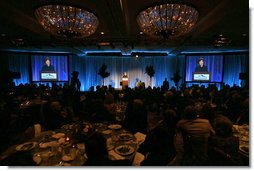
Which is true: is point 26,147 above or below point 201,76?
below

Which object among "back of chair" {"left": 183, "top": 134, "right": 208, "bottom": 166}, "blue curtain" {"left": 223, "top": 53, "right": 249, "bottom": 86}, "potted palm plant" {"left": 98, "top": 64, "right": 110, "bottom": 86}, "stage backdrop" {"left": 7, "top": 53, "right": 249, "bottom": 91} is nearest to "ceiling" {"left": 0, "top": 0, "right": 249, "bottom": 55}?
"back of chair" {"left": 183, "top": 134, "right": 208, "bottom": 166}

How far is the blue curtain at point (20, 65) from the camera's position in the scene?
11.3 m

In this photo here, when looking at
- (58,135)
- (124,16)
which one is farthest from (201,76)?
(58,135)

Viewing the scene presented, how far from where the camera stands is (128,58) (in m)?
14.1

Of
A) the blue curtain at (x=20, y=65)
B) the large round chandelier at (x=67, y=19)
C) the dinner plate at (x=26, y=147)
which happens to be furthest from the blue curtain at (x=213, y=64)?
the blue curtain at (x=20, y=65)

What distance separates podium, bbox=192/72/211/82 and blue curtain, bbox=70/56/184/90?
2.04 meters

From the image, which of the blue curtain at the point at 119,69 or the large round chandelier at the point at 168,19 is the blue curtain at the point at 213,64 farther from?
the large round chandelier at the point at 168,19

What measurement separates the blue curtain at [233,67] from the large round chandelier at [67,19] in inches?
462

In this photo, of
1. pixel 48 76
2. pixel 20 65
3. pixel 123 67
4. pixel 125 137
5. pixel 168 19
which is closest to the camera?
pixel 168 19

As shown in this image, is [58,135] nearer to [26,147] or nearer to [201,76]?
[26,147]

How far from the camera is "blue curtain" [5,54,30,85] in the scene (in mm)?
11328

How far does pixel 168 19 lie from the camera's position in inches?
85.3

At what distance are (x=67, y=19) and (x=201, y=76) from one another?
11.6m

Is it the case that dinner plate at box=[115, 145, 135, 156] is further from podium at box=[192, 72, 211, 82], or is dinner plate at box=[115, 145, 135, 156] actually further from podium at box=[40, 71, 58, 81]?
podium at box=[40, 71, 58, 81]
